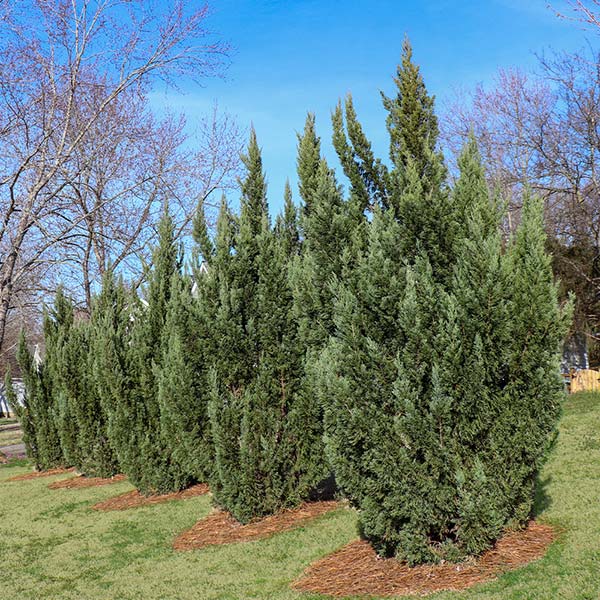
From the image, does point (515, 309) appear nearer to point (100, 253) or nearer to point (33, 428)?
point (33, 428)

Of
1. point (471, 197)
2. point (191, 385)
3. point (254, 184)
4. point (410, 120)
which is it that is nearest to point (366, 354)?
point (471, 197)

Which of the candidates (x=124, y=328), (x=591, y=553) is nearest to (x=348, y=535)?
(x=591, y=553)

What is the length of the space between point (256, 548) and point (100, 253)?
1621 cm

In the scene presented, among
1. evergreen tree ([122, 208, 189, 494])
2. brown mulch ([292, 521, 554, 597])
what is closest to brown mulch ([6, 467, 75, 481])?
evergreen tree ([122, 208, 189, 494])

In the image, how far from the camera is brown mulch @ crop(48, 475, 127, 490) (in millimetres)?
11961

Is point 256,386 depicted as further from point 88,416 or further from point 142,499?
point 88,416

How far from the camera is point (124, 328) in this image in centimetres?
1172

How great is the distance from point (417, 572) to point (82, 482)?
30.0 feet

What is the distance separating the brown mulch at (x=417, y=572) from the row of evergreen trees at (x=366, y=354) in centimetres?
14

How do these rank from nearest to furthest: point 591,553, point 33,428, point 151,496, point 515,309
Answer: point 591,553 → point 515,309 → point 151,496 → point 33,428

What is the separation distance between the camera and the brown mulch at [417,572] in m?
4.77

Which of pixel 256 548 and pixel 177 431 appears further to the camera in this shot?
pixel 177 431

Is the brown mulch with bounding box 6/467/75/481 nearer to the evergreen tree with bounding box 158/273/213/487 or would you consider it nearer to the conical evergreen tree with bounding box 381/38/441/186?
the evergreen tree with bounding box 158/273/213/487

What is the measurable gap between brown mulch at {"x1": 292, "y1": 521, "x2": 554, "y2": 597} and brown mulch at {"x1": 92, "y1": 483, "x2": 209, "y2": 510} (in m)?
4.75
